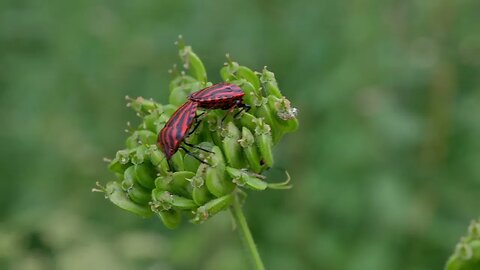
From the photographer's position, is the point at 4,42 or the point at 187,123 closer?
the point at 187,123

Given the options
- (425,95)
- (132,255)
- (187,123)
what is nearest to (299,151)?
(425,95)

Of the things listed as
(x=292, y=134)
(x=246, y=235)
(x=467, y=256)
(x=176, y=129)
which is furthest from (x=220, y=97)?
(x=292, y=134)

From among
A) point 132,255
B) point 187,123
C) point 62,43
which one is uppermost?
point 62,43

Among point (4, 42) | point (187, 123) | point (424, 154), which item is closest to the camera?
point (187, 123)

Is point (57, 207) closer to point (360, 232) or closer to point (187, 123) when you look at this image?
point (360, 232)

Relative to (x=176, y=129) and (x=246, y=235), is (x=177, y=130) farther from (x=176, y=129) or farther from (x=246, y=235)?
(x=246, y=235)

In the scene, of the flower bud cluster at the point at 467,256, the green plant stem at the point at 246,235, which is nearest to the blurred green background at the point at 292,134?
the green plant stem at the point at 246,235

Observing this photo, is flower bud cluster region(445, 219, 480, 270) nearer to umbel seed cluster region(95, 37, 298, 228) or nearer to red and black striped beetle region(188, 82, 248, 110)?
umbel seed cluster region(95, 37, 298, 228)

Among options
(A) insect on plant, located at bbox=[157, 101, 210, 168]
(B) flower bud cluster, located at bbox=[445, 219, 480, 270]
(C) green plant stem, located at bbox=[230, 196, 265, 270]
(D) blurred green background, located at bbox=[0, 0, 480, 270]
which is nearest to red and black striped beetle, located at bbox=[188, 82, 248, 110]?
(A) insect on plant, located at bbox=[157, 101, 210, 168]
